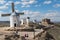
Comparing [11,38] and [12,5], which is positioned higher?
[12,5]

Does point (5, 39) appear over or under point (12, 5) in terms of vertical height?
under

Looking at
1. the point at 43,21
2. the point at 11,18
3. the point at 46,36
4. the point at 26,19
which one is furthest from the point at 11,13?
the point at 43,21

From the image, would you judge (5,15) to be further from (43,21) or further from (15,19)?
(43,21)

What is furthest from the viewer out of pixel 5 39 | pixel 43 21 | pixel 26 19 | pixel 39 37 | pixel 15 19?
pixel 43 21

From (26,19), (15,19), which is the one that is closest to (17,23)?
(15,19)

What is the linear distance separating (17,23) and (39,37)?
40.4ft

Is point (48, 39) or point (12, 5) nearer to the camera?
point (48, 39)

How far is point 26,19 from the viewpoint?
159ft

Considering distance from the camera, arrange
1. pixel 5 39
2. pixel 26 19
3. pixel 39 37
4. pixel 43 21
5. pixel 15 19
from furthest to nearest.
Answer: pixel 43 21
pixel 26 19
pixel 15 19
pixel 39 37
pixel 5 39

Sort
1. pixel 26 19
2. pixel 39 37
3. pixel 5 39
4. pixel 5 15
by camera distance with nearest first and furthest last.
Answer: pixel 5 39 < pixel 39 37 < pixel 5 15 < pixel 26 19

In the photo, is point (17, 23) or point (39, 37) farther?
point (17, 23)

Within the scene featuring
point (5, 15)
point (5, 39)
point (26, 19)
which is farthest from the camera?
point (26, 19)

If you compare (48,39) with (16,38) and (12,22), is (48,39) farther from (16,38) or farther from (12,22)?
(12,22)

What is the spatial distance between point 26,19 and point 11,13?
11.0 m
